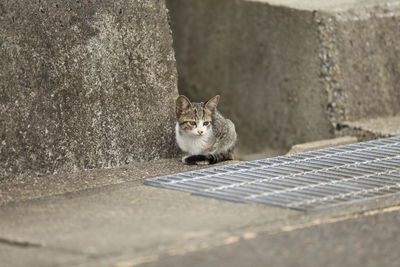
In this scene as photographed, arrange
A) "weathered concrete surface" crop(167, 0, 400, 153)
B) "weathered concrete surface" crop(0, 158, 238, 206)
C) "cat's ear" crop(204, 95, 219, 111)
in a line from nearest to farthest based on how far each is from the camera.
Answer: "weathered concrete surface" crop(0, 158, 238, 206), "cat's ear" crop(204, 95, 219, 111), "weathered concrete surface" crop(167, 0, 400, 153)

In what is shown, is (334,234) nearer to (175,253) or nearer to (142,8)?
(175,253)

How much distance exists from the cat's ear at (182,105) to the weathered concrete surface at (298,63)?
2.02 metres

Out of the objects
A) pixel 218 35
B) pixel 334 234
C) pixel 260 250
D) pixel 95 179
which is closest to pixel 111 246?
pixel 260 250

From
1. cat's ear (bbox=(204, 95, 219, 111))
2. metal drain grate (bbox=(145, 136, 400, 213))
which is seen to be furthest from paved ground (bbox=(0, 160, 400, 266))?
cat's ear (bbox=(204, 95, 219, 111))

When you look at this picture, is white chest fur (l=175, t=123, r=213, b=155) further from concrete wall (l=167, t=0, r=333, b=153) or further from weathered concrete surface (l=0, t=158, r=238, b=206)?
concrete wall (l=167, t=0, r=333, b=153)

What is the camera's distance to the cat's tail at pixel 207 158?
6996 millimetres

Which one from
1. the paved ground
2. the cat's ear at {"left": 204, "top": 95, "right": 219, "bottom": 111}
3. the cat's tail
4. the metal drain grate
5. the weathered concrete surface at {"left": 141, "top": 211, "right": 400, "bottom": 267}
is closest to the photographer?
the weathered concrete surface at {"left": 141, "top": 211, "right": 400, "bottom": 267}

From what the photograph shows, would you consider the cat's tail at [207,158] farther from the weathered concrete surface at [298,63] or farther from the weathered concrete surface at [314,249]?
the weathered concrete surface at [314,249]


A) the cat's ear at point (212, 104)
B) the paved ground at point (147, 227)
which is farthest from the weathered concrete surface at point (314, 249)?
the cat's ear at point (212, 104)

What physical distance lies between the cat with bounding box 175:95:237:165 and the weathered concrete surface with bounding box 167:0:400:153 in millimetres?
1678

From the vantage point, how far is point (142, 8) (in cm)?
706

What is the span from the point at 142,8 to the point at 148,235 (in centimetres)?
263

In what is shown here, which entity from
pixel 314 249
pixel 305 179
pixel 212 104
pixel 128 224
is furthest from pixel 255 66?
pixel 314 249

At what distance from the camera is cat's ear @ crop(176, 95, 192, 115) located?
7.02 metres
